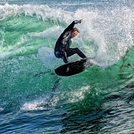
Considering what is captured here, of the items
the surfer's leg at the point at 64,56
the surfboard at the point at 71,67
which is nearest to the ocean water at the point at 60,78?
the surfboard at the point at 71,67

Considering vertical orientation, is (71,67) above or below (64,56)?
below

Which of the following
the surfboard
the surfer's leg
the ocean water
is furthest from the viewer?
the surfer's leg

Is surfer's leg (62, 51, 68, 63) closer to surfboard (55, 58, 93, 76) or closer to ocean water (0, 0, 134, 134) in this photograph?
surfboard (55, 58, 93, 76)

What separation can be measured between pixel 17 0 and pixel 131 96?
46040mm

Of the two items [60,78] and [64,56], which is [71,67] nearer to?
[64,56]

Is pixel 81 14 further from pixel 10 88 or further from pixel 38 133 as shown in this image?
pixel 38 133

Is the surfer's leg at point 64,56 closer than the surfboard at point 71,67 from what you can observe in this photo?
No

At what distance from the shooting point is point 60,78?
1365cm

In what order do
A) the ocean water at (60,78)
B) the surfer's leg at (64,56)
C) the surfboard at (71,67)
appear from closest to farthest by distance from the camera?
the ocean water at (60,78) < the surfboard at (71,67) < the surfer's leg at (64,56)

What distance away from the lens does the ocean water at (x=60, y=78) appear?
940cm

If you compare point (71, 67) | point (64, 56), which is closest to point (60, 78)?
point (64, 56)

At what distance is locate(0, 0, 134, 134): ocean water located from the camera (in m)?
9.40

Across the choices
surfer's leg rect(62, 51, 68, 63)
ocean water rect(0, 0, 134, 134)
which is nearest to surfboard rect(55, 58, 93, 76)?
surfer's leg rect(62, 51, 68, 63)

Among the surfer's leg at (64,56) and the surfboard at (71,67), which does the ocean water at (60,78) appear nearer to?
the surfboard at (71,67)
